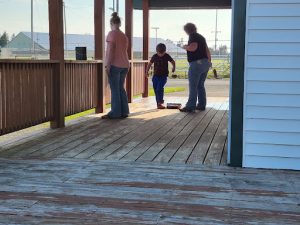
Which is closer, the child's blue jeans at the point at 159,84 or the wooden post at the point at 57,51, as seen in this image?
the wooden post at the point at 57,51

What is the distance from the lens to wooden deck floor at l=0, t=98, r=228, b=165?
4.63 m

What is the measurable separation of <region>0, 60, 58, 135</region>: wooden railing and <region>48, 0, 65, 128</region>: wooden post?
9 centimetres

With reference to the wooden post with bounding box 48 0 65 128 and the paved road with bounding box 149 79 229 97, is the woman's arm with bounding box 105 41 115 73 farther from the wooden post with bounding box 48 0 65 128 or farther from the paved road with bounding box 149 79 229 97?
the paved road with bounding box 149 79 229 97

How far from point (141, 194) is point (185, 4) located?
9221mm

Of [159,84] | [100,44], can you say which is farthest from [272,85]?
[159,84]

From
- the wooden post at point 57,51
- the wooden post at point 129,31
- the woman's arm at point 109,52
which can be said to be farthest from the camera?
the wooden post at point 129,31

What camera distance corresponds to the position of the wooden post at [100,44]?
809 cm

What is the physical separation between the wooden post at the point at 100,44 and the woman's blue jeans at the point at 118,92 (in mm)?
861

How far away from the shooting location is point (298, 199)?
10.8 ft

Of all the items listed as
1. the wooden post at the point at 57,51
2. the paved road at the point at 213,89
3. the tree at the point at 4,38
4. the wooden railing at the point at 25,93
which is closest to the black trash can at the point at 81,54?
the wooden post at the point at 57,51

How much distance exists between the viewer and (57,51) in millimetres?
6336

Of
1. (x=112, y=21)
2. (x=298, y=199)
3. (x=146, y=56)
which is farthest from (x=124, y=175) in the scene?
(x=146, y=56)

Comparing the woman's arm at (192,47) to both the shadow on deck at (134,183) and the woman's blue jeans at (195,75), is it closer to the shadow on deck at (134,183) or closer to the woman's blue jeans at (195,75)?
the woman's blue jeans at (195,75)

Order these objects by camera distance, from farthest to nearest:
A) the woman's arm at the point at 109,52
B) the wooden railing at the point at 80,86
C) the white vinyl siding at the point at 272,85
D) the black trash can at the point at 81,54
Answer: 1. the black trash can at the point at 81,54
2. the woman's arm at the point at 109,52
3. the wooden railing at the point at 80,86
4. the white vinyl siding at the point at 272,85
